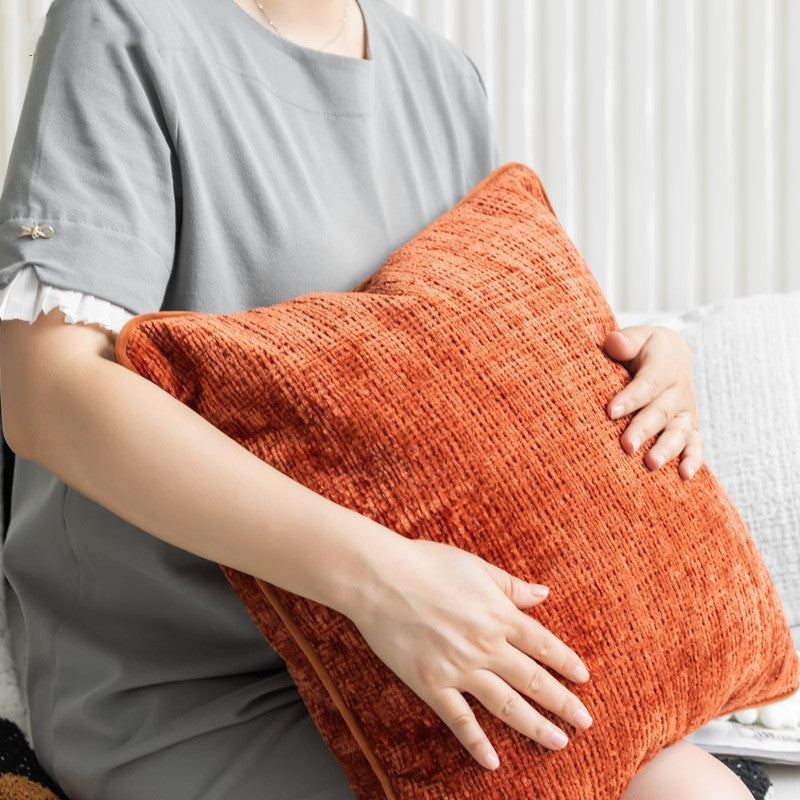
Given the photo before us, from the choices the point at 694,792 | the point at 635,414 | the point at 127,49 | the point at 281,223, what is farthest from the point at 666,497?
the point at 127,49

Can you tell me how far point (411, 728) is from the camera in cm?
64

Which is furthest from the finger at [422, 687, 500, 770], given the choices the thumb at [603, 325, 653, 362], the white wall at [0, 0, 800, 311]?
the white wall at [0, 0, 800, 311]

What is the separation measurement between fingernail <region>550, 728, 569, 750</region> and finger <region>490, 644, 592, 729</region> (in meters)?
0.01

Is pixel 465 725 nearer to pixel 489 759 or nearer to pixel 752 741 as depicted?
pixel 489 759

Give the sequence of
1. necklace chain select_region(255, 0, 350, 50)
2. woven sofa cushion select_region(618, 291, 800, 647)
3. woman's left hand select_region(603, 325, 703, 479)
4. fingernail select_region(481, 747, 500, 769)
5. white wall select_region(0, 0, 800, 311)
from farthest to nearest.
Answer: white wall select_region(0, 0, 800, 311)
woven sofa cushion select_region(618, 291, 800, 647)
necklace chain select_region(255, 0, 350, 50)
woman's left hand select_region(603, 325, 703, 479)
fingernail select_region(481, 747, 500, 769)

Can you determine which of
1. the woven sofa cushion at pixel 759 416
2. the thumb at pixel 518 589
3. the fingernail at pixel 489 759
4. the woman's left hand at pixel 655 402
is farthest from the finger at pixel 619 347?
the woven sofa cushion at pixel 759 416

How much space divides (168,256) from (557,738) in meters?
0.46

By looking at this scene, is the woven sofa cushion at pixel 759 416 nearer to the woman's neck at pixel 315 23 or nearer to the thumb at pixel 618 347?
the thumb at pixel 618 347

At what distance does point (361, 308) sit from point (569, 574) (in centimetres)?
23

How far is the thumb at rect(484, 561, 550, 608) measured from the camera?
632 millimetres

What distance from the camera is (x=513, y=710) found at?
2.05ft

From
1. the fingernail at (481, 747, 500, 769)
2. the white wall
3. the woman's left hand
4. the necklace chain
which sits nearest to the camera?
the fingernail at (481, 747, 500, 769)

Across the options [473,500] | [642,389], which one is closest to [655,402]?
[642,389]

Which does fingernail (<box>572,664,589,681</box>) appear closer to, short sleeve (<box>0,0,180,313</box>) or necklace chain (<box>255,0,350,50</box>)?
short sleeve (<box>0,0,180,313</box>)
